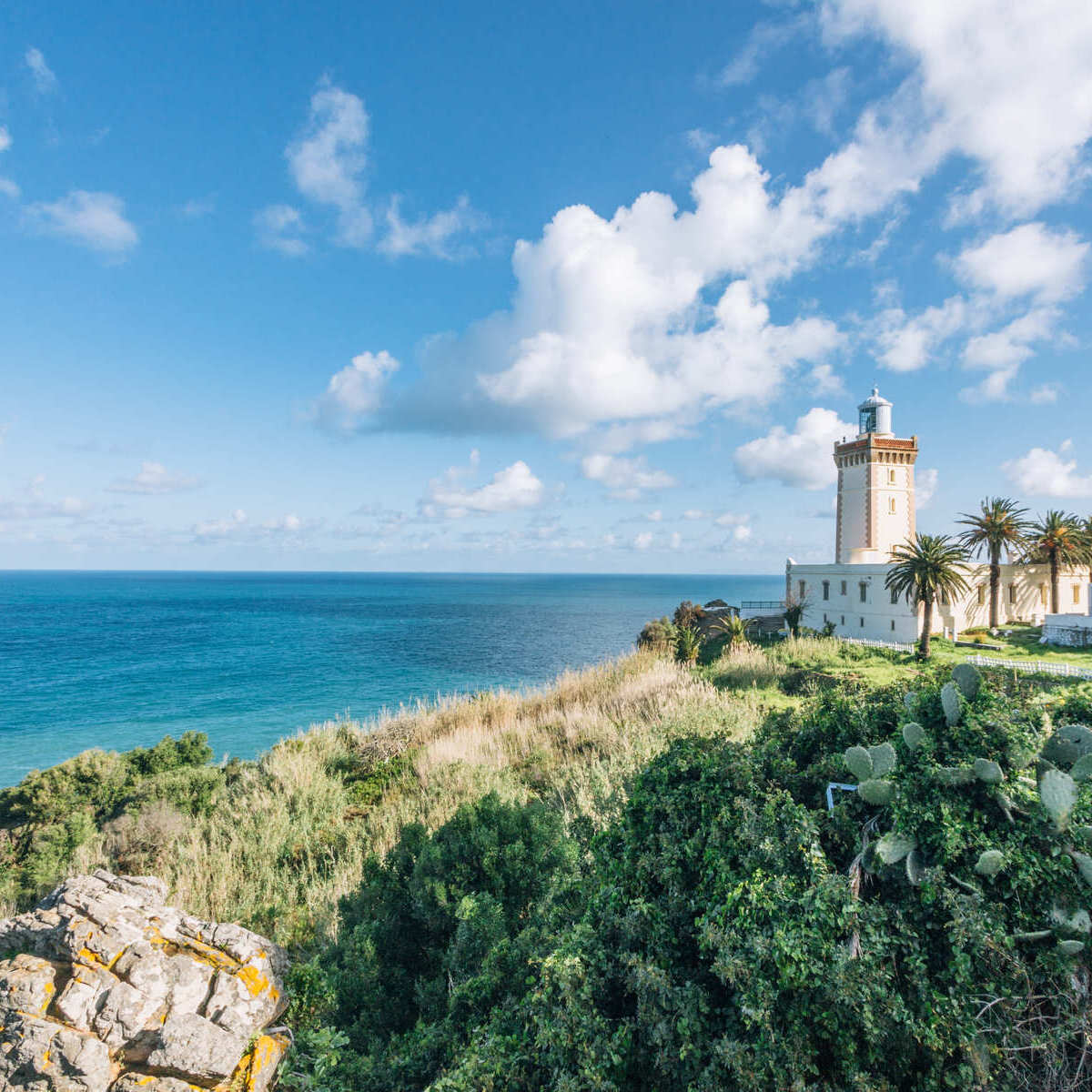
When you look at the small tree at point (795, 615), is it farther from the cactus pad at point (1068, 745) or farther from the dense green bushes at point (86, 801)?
the cactus pad at point (1068, 745)

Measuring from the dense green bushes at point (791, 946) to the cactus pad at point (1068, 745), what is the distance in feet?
0.05

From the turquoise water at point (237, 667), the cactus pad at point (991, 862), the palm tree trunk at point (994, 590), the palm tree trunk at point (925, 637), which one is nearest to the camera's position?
the cactus pad at point (991, 862)

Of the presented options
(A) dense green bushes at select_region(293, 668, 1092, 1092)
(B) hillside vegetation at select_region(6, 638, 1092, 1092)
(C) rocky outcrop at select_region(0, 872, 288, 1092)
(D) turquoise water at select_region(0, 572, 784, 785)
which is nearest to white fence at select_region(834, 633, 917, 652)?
(D) turquoise water at select_region(0, 572, 784, 785)

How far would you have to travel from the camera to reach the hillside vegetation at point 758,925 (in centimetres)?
232

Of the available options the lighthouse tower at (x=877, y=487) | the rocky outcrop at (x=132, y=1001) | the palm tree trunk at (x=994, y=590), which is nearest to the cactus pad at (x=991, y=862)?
the rocky outcrop at (x=132, y=1001)

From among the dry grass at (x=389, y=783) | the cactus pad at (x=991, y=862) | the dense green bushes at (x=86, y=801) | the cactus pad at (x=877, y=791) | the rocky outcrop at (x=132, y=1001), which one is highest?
the cactus pad at (x=877, y=791)

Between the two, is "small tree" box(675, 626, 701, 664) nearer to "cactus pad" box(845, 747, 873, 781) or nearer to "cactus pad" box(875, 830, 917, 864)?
"cactus pad" box(845, 747, 873, 781)

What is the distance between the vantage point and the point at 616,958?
301cm

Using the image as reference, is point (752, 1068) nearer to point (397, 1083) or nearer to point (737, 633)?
point (397, 1083)

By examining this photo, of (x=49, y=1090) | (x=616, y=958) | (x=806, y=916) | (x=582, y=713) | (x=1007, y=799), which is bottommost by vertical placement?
(x=582, y=713)

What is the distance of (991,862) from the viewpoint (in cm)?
245

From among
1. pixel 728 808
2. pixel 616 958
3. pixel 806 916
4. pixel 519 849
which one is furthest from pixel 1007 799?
pixel 519 849

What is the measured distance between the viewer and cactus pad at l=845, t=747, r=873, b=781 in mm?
3041

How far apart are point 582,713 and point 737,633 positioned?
16.5 metres
